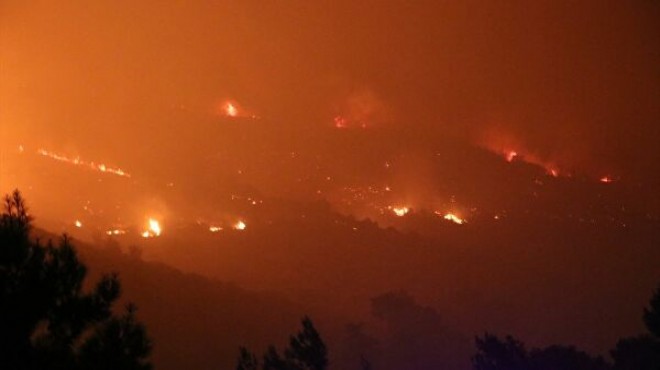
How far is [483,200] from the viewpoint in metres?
93.5

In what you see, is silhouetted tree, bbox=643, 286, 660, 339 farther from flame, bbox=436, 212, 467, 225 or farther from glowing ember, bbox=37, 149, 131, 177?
glowing ember, bbox=37, 149, 131, 177

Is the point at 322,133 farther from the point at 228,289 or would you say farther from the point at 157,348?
the point at 157,348

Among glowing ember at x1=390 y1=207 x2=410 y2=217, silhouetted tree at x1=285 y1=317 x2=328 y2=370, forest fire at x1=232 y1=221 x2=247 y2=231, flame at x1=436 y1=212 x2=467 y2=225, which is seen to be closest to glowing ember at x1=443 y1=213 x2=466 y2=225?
flame at x1=436 y1=212 x2=467 y2=225

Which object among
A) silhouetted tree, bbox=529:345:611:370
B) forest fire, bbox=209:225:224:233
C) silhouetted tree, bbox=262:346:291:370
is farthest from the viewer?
forest fire, bbox=209:225:224:233

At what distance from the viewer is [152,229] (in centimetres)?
7431

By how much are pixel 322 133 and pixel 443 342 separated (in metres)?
52.5

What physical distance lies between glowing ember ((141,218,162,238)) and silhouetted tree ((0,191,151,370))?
66.0 m

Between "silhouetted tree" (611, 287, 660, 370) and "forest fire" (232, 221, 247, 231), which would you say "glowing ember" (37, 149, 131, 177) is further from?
"silhouetted tree" (611, 287, 660, 370)

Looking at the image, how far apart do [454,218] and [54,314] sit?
85.4 meters

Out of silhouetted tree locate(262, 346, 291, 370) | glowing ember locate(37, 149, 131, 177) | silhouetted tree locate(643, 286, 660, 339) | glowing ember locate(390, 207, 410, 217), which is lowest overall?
silhouetted tree locate(262, 346, 291, 370)

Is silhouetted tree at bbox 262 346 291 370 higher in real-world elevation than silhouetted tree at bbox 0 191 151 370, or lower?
higher

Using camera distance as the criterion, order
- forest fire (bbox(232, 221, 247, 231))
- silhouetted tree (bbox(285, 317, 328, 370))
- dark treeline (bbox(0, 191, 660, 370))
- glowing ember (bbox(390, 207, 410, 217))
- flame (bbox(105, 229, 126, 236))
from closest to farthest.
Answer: dark treeline (bbox(0, 191, 660, 370)), silhouetted tree (bbox(285, 317, 328, 370)), flame (bbox(105, 229, 126, 236)), forest fire (bbox(232, 221, 247, 231)), glowing ember (bbox(390, 207, 410, 217))

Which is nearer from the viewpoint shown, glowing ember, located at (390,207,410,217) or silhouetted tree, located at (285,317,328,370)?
silhouetted tree, located at (285,317,328,370)

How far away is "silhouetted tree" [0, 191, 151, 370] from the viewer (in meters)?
7.32
